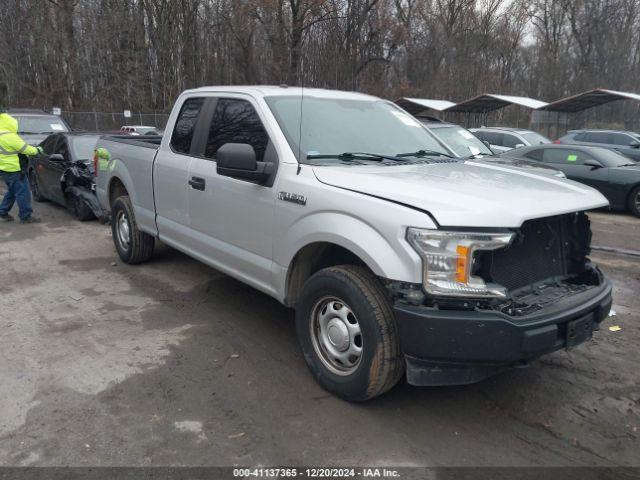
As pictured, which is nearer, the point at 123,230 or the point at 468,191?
the point at 468,191

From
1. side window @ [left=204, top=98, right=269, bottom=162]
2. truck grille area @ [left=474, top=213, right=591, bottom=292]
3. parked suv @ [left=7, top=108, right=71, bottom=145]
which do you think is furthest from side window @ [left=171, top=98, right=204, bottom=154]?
parked suv @ [left=7, top=108, right=71, bottom=145]

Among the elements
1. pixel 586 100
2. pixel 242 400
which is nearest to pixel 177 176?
pixel 242 400

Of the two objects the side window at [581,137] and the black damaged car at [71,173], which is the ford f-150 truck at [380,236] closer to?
the black damaged car at [71,173]

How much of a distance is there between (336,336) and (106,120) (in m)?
29.3

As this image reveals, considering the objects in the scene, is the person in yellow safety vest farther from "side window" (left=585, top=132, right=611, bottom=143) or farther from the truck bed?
"side window" (left=585, top=132, right=611, bottom=143)

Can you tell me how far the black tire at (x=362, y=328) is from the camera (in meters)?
3.28

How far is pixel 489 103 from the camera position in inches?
1116

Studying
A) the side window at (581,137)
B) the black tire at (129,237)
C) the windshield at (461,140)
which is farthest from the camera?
the side window at (581,137)

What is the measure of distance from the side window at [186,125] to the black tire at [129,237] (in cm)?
138

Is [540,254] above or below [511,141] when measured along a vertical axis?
below

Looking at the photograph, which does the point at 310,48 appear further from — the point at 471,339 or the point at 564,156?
the point at 471,339

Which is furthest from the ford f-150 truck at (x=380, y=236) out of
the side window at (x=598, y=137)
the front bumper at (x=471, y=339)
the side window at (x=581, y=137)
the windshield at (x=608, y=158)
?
the side window at (x=581, y=137)

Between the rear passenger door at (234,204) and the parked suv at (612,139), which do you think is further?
the parked suv at (612,139)

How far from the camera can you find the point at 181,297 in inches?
223
